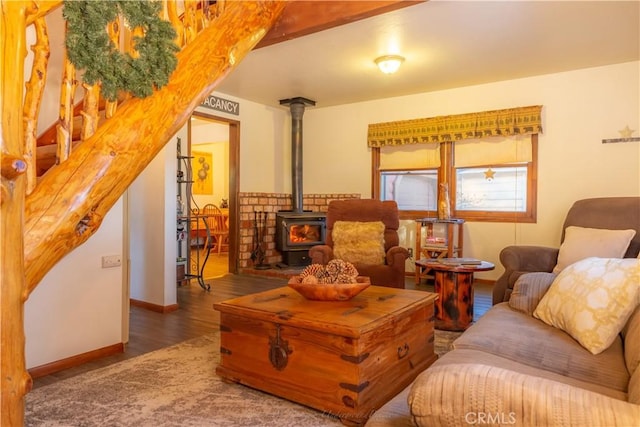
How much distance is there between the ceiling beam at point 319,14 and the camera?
106 inches

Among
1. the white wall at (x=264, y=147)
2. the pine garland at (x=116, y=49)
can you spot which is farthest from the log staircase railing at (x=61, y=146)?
the white wall at (x=264, y=147)

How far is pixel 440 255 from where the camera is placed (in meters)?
4.84

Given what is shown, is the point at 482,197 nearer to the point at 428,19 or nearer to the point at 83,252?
the point at 428,19

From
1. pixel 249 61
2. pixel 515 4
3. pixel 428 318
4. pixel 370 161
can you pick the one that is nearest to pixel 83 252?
pixel 428 318

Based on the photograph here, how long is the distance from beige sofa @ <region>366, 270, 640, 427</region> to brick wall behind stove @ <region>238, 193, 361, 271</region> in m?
4.12

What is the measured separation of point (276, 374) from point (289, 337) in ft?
0.72

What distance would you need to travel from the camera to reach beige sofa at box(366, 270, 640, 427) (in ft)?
2.30

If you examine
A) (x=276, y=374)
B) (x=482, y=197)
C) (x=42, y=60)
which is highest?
(x=42, y=60)

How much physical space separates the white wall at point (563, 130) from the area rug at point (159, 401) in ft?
12.4

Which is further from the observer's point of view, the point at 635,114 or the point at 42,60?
the point at 635,114

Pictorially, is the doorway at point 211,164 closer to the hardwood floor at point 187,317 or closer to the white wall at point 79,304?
the hardwood floor at point 187,317

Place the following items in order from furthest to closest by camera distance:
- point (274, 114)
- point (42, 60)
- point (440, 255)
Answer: point (274, 114) → point (440, 255) → point (42, 60)

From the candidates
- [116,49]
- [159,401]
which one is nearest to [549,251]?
[159,401]

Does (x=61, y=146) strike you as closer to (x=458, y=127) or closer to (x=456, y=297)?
A: (x=456, y=297)
